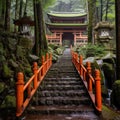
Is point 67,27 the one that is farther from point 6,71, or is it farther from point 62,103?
point 62,103

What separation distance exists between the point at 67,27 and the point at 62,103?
103 feet

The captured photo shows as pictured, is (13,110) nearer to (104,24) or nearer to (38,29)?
(38,29)

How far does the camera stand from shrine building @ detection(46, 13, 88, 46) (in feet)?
123

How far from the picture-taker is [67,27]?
124 feet

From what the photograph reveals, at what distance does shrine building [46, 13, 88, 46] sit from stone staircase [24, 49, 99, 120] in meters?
27.8

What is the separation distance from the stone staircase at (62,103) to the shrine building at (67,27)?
2777cm

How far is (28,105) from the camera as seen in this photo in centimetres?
686

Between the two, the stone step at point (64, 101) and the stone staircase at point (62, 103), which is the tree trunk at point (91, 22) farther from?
the stone step at point (64, 101)

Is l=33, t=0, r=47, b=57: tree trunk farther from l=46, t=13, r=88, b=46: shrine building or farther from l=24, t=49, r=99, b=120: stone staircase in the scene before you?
l=46, t=13, r=88, b=46: shrine building

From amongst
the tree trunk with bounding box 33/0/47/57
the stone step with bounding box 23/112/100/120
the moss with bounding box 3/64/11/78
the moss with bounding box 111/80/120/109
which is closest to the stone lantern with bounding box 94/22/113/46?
the tree trunk with bounding box 33/0/47/57

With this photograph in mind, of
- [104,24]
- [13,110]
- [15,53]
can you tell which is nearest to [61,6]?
[104,24]

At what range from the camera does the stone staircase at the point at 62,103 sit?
6349mm

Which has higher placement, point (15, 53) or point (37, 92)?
point (15, 53)

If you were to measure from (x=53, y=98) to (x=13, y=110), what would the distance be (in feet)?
5.08
